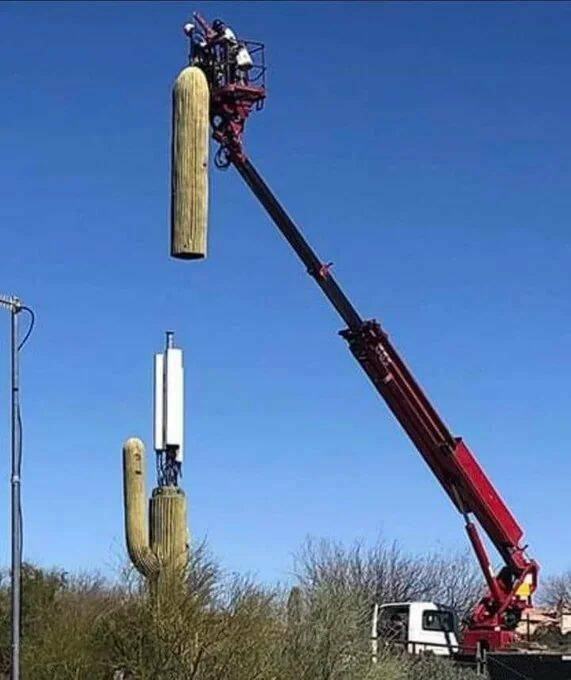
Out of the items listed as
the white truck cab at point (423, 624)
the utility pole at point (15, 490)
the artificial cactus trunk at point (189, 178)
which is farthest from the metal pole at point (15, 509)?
the white truck cab at point (423, 624)

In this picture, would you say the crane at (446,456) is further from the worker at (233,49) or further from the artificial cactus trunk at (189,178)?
the artificial cactus trunk at (189,178)

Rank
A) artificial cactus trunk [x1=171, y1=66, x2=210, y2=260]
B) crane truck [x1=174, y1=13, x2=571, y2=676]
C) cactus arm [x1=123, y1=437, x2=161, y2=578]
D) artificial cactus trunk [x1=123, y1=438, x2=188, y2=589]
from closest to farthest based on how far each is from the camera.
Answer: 1. artificial cactus trunk [x1=171, y1=66, x2=210, y2=260]
2. artificial cactus trunk [x1=123, y1=438, x2=188, y2=589]
3. cactus arm [x1=123, y1=437, x2=161, y2=578]
4. crane truck [x1=174, y1=13, x2=571, y2=676]

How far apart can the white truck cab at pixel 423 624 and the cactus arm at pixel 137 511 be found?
12.2 m

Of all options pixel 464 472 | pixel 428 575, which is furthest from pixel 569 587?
pixel 464 472

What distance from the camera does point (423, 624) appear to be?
3244cm

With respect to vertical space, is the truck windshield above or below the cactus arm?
below

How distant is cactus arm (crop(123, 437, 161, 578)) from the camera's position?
19188 mm

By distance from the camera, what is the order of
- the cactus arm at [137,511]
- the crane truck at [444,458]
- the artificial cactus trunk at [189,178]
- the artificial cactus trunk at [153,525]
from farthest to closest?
the crane truck at [444,458] → the cactus arm at [137,511] → the artificial cactus trunk at [153,525] → the artificial cactus trunk at [189,178]

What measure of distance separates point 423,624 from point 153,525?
15583 mm

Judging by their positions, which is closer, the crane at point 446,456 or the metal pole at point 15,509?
the metal pole at point 15,509

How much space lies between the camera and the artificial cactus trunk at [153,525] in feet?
58.6

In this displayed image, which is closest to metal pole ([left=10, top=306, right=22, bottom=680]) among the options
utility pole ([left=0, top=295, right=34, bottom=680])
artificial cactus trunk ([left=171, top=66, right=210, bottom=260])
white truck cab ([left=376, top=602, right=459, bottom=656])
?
utility pole ([left=0, top=295, right=34, bottom=680])

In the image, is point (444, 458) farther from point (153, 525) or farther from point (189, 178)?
point (189, 178)

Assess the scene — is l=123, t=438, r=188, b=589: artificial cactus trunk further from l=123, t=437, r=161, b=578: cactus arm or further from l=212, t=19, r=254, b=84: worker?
l=212, t=19, r=254, b=84: worker
